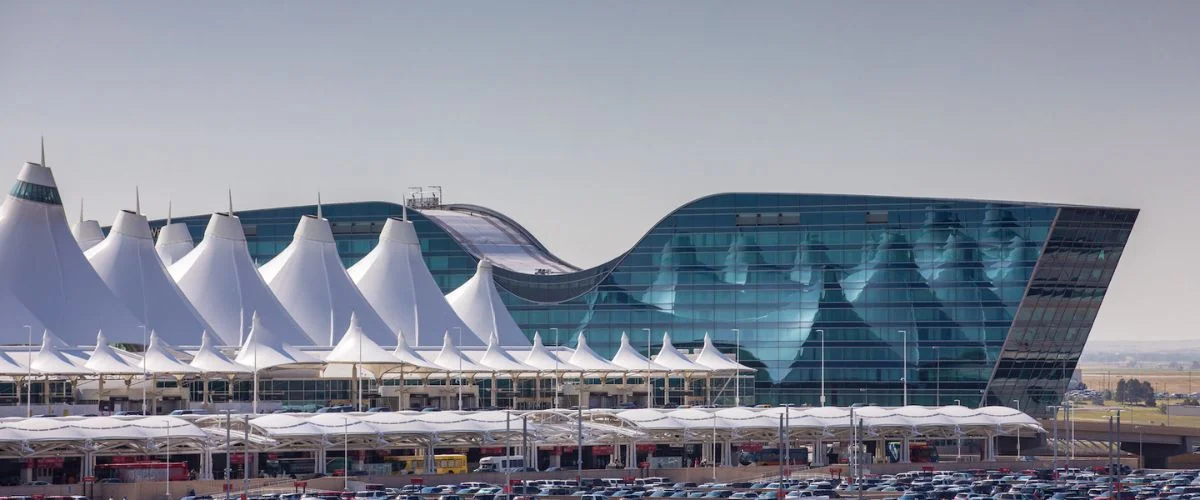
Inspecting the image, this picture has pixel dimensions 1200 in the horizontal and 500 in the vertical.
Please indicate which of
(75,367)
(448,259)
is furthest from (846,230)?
(75,367)

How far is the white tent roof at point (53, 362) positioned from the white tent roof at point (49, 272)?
4196mm

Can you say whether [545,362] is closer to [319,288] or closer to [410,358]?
[410,358]

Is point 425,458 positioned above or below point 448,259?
below

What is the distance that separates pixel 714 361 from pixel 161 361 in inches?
1737

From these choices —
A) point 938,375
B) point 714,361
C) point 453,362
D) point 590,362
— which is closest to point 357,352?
point 453,362

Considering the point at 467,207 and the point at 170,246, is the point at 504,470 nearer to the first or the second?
the point at 170,246

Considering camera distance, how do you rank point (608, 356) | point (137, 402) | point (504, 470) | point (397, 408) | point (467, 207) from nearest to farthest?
point (504, 470) < point (137, 402) < point (397, 408) < point (608, 356) < point (467, 207)

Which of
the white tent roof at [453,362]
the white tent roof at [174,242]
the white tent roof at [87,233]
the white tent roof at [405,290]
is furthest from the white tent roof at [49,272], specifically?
the white tent roof at [174,242]

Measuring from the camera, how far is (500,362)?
5049 inches

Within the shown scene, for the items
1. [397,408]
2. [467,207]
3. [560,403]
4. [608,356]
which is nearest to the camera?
[397,408]

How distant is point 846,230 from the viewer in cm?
14875

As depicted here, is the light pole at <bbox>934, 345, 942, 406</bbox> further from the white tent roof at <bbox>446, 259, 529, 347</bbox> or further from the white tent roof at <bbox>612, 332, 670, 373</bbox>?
the white tent roof at <bbox>446, 259, 529, 347</bbox>

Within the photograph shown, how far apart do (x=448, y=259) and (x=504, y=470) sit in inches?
2419

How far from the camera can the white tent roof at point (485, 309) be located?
14712 cm
